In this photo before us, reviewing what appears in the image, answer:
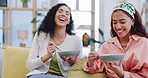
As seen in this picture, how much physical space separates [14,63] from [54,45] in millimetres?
616

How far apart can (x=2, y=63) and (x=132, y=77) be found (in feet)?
4.81

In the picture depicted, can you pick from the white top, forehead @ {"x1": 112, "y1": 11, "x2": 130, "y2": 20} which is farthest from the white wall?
forehead @ {"x1": 112, "y1": 11, "x2": 130, "y2": 20}

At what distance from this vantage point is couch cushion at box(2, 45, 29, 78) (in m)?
2.46

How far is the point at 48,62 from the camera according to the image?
7.08ft

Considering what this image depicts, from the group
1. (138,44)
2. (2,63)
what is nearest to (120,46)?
(138,44)

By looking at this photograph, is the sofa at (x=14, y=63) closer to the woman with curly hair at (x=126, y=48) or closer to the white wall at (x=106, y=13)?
the woman with curly hair at (x=126, y=48)

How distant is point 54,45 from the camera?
2.06 m

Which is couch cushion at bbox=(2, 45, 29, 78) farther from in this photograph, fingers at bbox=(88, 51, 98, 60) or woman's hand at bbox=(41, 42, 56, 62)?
fingers at bbox=(88, 51, 98, 60)

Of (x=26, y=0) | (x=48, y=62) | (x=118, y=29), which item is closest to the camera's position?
(x=118, y=29)

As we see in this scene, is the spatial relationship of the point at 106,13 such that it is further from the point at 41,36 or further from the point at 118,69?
the point at 118,69

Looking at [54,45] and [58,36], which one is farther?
[58,36]

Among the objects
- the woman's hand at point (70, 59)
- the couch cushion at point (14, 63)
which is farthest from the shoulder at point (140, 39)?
the couch cushion at point (14, 63)

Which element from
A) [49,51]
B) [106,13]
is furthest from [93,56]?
[106,13]

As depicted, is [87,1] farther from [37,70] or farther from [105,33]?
[37,70]
